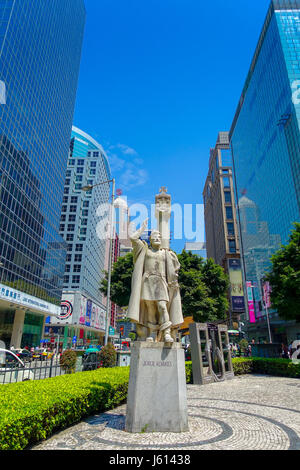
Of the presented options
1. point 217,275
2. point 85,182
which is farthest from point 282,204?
point 85,182

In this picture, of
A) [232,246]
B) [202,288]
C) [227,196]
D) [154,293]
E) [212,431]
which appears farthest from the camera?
[227,196]

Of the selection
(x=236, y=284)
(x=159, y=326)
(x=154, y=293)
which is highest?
(x=236, y=284)

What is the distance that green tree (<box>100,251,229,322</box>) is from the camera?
97.2ft

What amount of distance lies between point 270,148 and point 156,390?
67348 millimetres

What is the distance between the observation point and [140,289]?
788cm

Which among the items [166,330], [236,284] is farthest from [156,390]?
[236,284]

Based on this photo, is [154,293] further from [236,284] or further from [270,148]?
[236,284]

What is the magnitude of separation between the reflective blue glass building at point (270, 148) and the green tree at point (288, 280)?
29.0m

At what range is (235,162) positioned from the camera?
311 feet

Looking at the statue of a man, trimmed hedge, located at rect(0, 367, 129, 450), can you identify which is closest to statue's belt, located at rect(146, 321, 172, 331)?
the statue of a man

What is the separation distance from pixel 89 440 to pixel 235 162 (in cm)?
9701

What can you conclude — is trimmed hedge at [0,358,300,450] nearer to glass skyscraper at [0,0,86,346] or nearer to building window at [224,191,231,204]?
glass skyscraper at [0,0,86,346]
